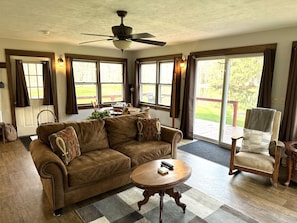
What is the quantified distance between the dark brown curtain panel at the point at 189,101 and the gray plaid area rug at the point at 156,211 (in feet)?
8.84

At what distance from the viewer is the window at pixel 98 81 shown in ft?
20.1

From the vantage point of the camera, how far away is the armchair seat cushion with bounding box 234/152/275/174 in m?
2.94

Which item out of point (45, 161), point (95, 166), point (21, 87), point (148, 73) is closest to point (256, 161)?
point (95, 166)

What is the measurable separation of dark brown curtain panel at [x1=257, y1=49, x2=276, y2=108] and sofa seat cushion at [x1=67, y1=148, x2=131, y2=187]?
2.86 meters

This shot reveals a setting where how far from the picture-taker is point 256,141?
10.9ft

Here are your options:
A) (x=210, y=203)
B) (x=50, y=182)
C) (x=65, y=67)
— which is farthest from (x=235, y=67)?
(x=65, y=67)

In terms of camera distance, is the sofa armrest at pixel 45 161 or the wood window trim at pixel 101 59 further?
the wood window trim at pixel 101 59

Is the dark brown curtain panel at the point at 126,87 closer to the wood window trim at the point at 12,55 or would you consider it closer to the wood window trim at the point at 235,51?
the wood window trim at the point at 12,55

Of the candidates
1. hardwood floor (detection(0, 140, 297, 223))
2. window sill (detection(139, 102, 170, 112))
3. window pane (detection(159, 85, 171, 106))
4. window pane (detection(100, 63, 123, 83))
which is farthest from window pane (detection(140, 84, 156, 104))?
hardwood floor (detection(0, 140, 297, 223))

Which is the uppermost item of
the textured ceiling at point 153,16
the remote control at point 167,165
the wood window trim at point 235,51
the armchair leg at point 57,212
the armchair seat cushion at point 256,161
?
the textured ceiling at point 153,16

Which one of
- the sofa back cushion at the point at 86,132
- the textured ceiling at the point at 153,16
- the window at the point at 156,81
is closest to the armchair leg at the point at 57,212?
the sofa back cushion at the point at 86,132

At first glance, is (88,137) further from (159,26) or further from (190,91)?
(190,91)

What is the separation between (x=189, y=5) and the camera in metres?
2.50

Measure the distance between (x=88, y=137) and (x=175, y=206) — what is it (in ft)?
5.35
